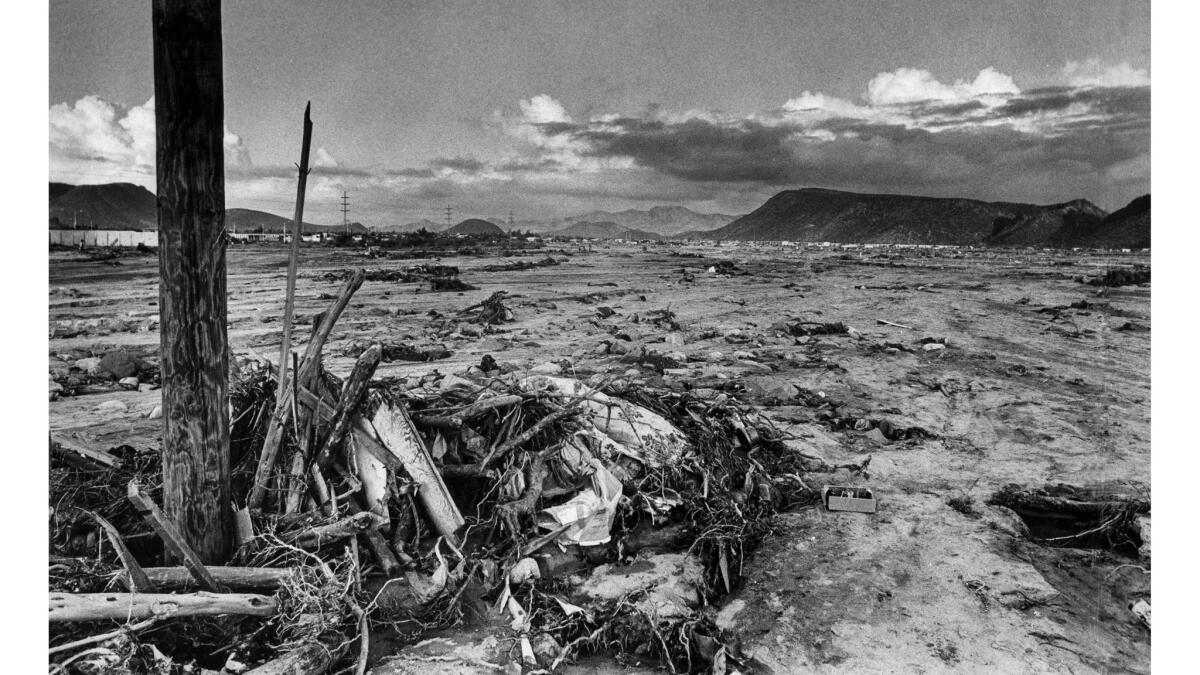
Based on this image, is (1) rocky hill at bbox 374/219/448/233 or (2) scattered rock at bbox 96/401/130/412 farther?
(1) rocky hill at bbox 374/219/448/233

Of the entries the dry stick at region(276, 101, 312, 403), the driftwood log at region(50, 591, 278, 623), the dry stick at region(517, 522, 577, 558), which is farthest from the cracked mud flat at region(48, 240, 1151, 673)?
the driftwood log at region(50, 591, 278, 623)

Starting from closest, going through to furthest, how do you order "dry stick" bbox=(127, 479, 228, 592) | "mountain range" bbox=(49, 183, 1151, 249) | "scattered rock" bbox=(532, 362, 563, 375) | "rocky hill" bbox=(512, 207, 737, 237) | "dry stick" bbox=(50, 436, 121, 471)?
"dry stick" bbox=(127, 479, 228, 592) < "dry stick" bbox=(50, 436, 121, 471) < "mountain range" bbox=(49, 183, 1151, 249) < "scattered rock" bbox=(532, 362, 563, 375) < "rocky hill" bbox=(512, 207, 737, 237)

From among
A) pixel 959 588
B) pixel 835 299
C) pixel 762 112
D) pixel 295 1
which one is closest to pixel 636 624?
pixel 959 588

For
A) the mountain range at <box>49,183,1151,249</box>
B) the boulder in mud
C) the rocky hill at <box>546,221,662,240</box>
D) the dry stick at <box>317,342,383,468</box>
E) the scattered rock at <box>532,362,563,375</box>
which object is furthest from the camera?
the rocky hill at <box>546,221,662,240</box>

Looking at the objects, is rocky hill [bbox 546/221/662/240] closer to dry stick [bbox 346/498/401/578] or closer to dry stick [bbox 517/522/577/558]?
dry stick [bbox 517/522/577/558]

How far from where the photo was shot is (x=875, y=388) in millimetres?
5980

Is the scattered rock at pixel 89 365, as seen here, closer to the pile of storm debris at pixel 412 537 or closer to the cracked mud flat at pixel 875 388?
the cracked mud flat at pixel 875 388

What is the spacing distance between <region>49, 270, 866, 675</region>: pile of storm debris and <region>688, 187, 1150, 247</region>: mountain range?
107 inches

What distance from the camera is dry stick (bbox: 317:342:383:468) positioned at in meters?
3.14

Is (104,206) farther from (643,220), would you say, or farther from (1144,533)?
(1144,533)

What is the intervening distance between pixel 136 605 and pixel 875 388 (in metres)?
5.61

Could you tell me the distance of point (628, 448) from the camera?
3.89 metres

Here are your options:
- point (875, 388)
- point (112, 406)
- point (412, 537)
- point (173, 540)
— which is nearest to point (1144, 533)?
point (875, 388)

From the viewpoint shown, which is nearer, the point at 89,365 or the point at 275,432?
the point at 275,432
